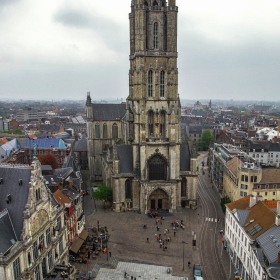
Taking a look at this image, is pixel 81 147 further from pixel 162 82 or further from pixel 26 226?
pixel 26 226

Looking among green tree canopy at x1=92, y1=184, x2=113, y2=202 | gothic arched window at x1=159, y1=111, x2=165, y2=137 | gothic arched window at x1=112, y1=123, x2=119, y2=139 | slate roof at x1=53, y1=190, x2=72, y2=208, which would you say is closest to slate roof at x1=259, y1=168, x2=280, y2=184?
gothic arched window at x1=159, y1=111, x2=165, y2=137

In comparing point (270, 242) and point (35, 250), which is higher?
point (270, 242)

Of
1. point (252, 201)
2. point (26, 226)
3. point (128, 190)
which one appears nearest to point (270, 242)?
point (252, 201)

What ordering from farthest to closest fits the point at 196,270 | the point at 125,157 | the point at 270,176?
the point at 125,157 → the point at 270,176 → the point at 196,270

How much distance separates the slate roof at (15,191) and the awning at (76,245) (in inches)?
720

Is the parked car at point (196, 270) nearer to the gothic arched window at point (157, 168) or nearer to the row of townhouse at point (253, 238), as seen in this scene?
the row of townhouse at point (253, 238)

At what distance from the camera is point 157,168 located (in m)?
80.6

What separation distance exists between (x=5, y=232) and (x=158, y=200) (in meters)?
47.6

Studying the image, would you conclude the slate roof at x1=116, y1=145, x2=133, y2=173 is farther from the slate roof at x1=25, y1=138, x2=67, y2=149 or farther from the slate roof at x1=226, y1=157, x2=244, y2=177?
the slate roof at x1=25, y1=138, x2=67, y2=149

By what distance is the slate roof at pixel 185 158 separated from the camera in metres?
83.6

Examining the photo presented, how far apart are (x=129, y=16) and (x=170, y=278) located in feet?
217

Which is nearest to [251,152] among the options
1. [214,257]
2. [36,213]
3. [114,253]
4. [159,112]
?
[159,112]

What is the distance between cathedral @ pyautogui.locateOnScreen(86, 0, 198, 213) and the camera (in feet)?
253

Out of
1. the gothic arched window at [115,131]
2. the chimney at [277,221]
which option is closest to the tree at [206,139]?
the gothic arched window at [115,131]
